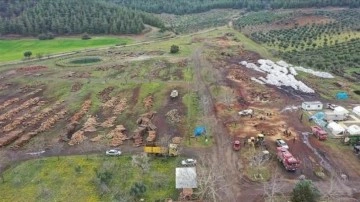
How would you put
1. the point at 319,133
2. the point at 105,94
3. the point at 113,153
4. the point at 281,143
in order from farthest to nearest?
the point at 105,94, the point at 319,133, the point at 281,143, the point at 113,153

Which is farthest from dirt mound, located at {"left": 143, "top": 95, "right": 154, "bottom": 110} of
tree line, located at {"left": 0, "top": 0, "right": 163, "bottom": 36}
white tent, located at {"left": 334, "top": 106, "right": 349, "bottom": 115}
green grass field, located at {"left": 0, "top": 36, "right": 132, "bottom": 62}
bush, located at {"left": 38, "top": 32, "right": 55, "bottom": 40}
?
bush, located at {"left": 38, "top": 32, "right": 55, "bottom": 40}

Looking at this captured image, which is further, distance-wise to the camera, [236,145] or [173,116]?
[173,116]

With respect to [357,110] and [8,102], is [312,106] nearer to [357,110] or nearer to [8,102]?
[357,110]

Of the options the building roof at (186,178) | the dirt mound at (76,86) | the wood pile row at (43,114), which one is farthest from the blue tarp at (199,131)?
the dirt mound at (76,86)

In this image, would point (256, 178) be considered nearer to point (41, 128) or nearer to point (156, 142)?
point (156, 142)

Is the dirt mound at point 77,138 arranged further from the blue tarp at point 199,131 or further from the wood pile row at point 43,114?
the blue tarp at point 199,131

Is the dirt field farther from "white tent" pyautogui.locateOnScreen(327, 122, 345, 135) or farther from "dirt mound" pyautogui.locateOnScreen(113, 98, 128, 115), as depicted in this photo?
"white tent" pyautogui.locateOnScreen(327, 122, 345, 135)

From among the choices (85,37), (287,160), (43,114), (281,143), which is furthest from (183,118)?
(85,37)
